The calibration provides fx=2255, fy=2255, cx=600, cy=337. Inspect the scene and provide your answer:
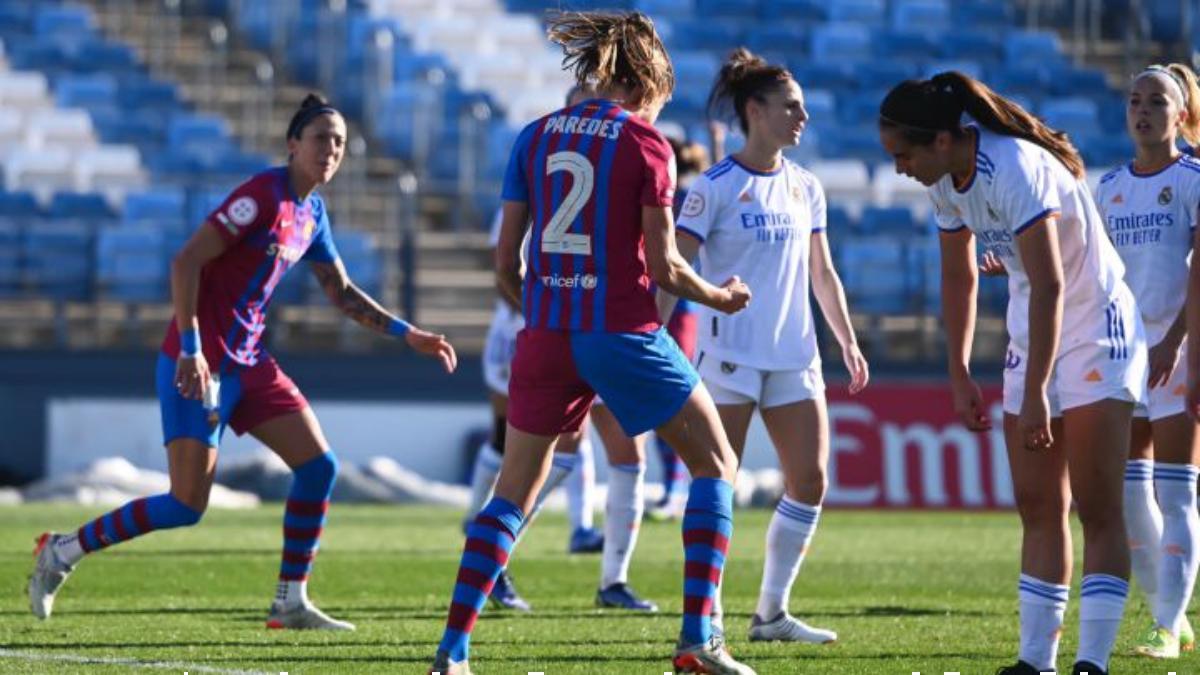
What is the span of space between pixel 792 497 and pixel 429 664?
189cm

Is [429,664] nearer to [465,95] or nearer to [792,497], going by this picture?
[792,497]

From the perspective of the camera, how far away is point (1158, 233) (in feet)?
28.1

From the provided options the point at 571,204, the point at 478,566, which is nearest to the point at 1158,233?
the point at 571,204

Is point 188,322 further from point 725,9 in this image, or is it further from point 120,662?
point 725,9

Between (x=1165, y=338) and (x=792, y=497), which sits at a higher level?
(x=1165, y=338)

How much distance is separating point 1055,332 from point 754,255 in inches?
96.2

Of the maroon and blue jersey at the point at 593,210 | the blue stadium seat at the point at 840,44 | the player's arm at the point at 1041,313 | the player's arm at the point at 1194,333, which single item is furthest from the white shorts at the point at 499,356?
the blue stadium seat at the point at 840,44

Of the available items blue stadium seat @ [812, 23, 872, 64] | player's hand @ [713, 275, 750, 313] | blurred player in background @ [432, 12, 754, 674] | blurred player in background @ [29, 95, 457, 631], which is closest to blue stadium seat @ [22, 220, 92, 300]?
blue stadium seat @ [812, 23, 872, 64]

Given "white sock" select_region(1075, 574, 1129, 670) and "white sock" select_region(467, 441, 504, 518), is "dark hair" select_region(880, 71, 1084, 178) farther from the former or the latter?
"white sock" select_region(467, 441, 504, 518)

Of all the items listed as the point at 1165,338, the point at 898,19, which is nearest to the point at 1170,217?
the point at 1165,338

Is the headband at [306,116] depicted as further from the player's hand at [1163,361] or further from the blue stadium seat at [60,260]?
the blue stadium seat at [60,260]

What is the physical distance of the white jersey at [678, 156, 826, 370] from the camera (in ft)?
29.2

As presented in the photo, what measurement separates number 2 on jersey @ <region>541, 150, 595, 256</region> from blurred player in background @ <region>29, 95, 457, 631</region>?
1864 mm

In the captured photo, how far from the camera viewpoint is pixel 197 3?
2608 centimetres
